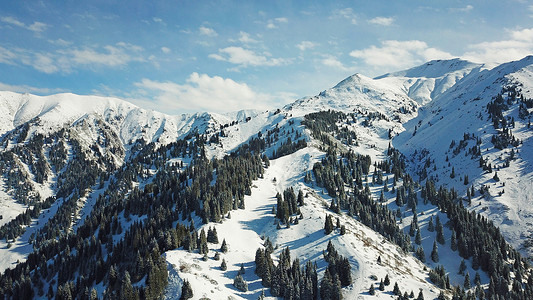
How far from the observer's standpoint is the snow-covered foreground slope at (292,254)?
7862cm

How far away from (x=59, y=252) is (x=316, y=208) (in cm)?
12363

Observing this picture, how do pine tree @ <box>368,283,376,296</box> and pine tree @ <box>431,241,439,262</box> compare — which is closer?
pine tree @ <box>368,283,376,296</box>

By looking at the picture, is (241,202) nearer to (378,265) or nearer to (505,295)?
(378,265)

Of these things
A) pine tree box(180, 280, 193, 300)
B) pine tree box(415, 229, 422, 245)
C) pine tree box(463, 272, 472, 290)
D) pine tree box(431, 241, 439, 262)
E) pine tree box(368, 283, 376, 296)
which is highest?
pine tree box(180, 280, 193, 300)

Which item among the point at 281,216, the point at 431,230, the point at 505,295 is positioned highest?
the point at 281,216

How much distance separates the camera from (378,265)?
315 feet

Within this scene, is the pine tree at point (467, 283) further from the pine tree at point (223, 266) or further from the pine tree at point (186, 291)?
the pine tree at point (186, 291)

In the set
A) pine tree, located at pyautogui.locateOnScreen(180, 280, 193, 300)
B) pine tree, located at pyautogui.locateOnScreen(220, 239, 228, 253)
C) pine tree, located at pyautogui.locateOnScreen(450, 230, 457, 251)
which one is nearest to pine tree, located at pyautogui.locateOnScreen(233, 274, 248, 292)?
pine tree, located at pyautogui.locateOnScreen(180, 280, 193, 300)

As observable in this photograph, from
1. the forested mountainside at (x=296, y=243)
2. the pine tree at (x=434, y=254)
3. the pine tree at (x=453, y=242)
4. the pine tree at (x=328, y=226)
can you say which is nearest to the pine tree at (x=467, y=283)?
the forested mountainside at (x=296, y=243)

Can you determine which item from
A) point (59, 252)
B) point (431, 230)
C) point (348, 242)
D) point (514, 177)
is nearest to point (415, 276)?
point (348, 242)

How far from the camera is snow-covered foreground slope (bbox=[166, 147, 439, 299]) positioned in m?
78.6

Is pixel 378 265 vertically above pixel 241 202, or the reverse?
pixel 241 202

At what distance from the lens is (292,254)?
103m

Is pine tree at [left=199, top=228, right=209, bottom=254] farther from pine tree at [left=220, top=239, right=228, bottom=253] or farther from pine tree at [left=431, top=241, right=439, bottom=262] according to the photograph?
pine tree at [left=431, top=241, right=439, bottom=262]
